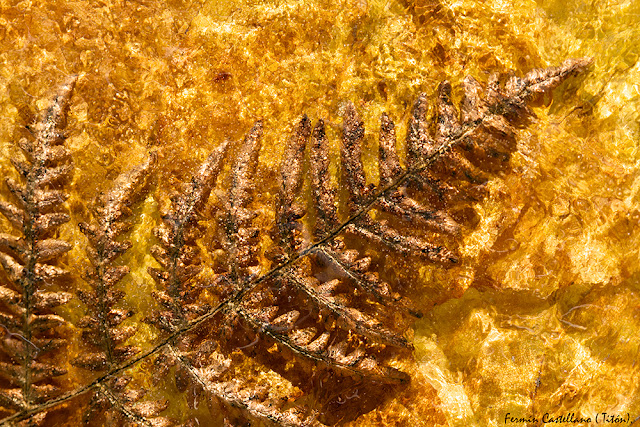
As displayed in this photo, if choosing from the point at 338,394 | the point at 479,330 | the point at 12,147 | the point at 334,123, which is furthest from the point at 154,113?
the point at 479,330

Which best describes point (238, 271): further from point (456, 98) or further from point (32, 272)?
point (456, 98)

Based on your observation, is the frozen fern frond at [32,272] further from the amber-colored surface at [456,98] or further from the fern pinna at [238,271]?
the amber-colored surface at [456,98]

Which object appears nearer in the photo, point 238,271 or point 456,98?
point 238,271

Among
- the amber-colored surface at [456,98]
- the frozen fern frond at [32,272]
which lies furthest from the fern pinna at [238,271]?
the amber-colored surface at [456,98]

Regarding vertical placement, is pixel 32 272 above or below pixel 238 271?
above

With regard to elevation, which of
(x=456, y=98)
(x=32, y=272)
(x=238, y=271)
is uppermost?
(x=456, y=98)

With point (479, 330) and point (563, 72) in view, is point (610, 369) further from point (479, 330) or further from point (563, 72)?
point (563, 72)

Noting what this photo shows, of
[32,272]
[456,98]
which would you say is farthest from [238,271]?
[456,98]
